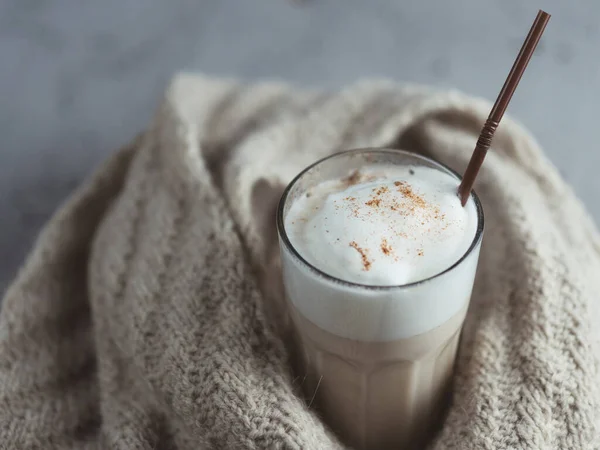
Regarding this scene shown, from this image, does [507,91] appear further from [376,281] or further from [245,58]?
[245,58]

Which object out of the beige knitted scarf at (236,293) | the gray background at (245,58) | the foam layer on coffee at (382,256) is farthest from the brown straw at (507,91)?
the gray background at (245,58)

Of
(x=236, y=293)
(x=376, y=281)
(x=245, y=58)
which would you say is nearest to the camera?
(x=376, y=281)

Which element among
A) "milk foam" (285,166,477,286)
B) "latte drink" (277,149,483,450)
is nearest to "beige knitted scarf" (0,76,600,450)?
"latte drink" (277,149,483,450)

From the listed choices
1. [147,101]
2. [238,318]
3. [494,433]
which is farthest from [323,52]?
[494,433]

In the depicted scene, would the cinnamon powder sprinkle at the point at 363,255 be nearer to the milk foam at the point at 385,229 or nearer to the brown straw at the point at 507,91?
the milk foam at the point at 385,229

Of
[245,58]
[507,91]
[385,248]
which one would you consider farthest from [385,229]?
[245,58]

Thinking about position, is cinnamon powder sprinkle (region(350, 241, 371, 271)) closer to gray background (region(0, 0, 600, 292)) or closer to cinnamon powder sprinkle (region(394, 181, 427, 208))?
cinnamon powder sprinkle (region(394, 181, 427, 208))

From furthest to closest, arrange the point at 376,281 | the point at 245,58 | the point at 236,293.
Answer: the point at 245,58, the point at 236,293, the point at 376,281

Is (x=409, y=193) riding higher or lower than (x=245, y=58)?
higher
